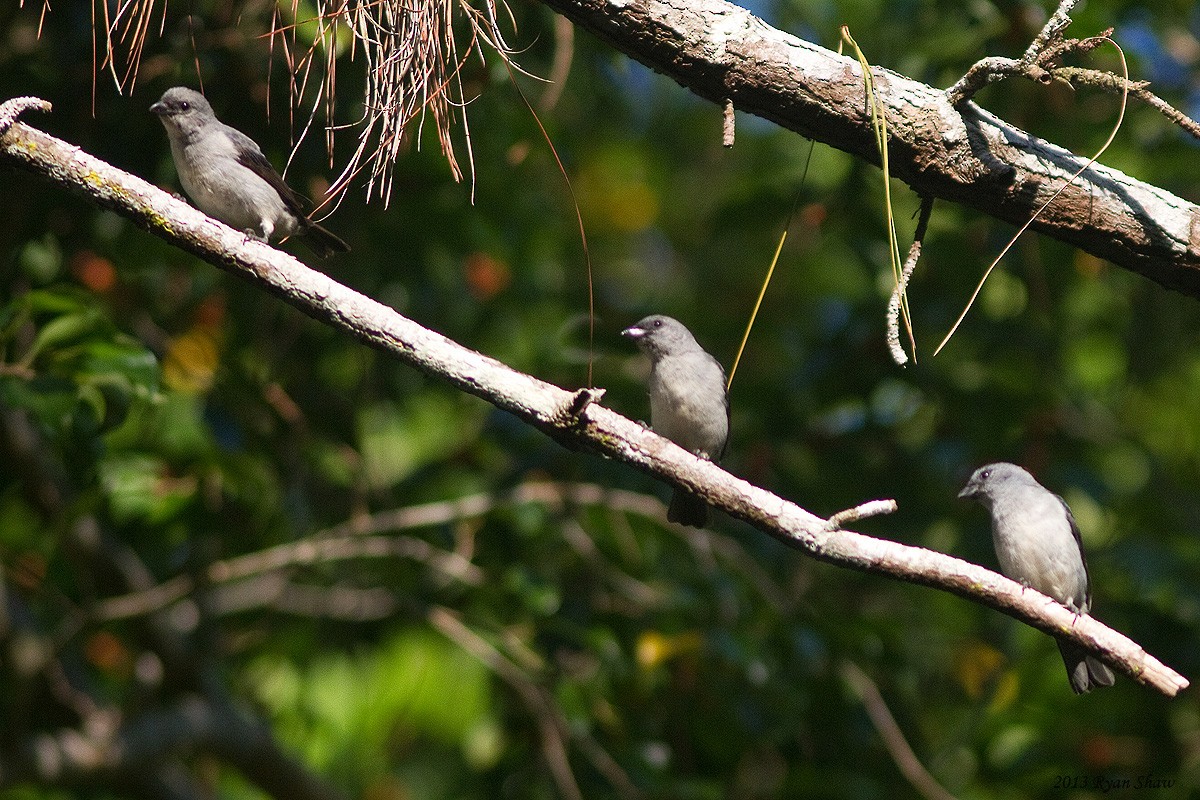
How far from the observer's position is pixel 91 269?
16.8ft

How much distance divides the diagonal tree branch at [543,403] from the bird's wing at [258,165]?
59cm

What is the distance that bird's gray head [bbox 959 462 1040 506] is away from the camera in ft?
13.5

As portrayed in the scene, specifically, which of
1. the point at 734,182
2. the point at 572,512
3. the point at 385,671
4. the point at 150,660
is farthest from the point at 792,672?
the point at 734,182

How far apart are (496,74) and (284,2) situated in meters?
0.76

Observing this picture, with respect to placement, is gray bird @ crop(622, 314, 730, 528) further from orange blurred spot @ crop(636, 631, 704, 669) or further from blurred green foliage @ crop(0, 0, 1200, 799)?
orange blurred spot @ crop(636, 631, 704, 669)

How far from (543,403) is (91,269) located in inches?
129

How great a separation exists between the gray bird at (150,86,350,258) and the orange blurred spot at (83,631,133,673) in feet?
11.5

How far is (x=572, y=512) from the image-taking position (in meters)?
5.39

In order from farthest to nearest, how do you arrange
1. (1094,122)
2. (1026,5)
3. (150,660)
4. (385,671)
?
(385,671) < (150,660) < (1094,122) < (1026,5)

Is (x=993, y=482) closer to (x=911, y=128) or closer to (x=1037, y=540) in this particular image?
(x=1037, y=540)

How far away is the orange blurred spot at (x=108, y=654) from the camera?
20.0 feet

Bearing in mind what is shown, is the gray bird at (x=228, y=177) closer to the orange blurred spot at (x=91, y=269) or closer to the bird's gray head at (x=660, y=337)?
the bird's gray head at (x=660, y=337)

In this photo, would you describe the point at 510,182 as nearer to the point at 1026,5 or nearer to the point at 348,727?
the point at 1026,5

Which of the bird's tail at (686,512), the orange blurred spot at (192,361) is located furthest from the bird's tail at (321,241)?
the orange blurred spot at (192,361)
